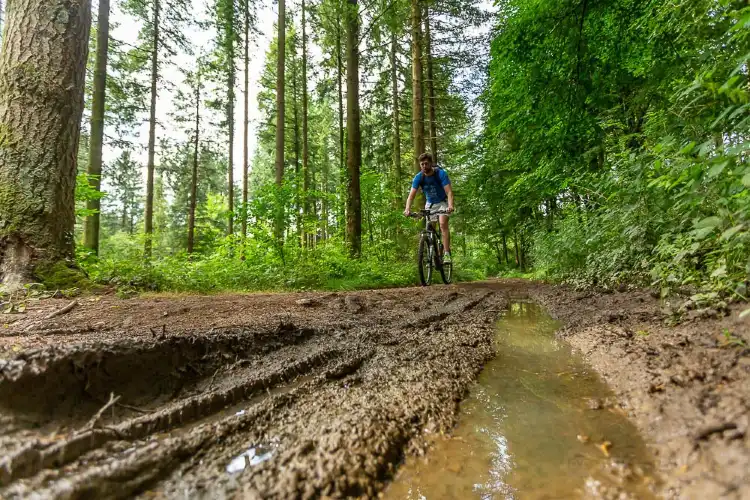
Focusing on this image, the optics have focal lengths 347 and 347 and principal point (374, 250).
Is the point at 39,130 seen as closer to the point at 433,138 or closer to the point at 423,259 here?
the point at 423,259

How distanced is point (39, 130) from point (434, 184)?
17.2ft

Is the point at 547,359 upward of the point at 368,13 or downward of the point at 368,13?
downward

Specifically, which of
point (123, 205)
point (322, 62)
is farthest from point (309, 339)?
point (123, 205)

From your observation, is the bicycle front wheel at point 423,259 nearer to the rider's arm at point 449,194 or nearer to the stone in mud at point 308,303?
the rider's arm at point 449,194

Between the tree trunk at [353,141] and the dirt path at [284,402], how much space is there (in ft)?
20.3

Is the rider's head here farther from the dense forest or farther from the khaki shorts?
the dense forest

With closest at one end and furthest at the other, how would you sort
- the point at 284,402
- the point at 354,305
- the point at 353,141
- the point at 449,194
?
the point at 284,402 → the point at 354,305 → the point at 449,194 → the point at 353,141

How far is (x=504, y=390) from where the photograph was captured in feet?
4.75

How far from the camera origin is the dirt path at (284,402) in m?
0.78

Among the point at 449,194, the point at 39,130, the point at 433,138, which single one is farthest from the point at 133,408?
the point at 433,138

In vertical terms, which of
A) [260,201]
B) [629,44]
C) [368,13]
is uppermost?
[368,13]

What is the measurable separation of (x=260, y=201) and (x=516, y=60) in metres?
5.46

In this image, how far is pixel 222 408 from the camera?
123 cm

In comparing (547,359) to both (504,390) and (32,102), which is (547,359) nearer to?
(504,390)
